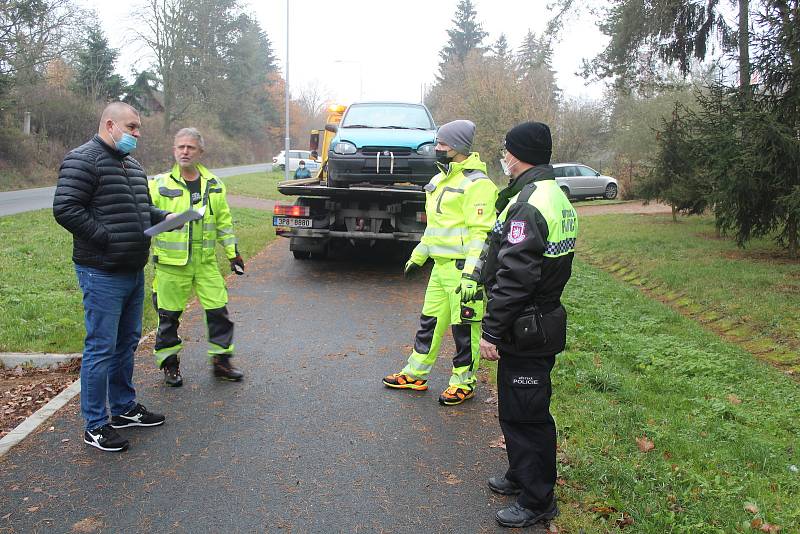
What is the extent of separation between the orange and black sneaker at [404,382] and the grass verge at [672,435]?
1.09m

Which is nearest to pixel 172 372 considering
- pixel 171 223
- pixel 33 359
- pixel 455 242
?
pixel 33 359

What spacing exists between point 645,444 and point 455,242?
6.36 feet

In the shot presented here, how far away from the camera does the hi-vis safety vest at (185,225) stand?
5301 mm

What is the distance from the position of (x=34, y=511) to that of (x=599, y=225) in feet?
56.4

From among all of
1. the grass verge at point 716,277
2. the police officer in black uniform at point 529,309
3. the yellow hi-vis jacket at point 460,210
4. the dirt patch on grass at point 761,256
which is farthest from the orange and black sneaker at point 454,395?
the dirt patch on grass at point 761,256

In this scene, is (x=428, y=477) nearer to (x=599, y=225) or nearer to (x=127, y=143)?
(x=127, y=143)

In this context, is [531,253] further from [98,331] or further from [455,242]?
[98,331]

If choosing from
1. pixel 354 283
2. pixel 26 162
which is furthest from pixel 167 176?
pixel 26 162

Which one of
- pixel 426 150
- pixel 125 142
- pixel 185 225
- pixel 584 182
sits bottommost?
pixel 185 225

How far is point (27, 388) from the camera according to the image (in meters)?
5.61

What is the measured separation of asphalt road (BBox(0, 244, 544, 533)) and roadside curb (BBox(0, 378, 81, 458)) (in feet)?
0.24

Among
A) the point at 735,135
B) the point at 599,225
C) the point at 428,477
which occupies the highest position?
the point at 735,135

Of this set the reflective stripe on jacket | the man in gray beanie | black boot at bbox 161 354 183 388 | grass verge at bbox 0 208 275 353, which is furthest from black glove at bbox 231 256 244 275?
the reflective stripe on jacket

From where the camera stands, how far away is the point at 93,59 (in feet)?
140
